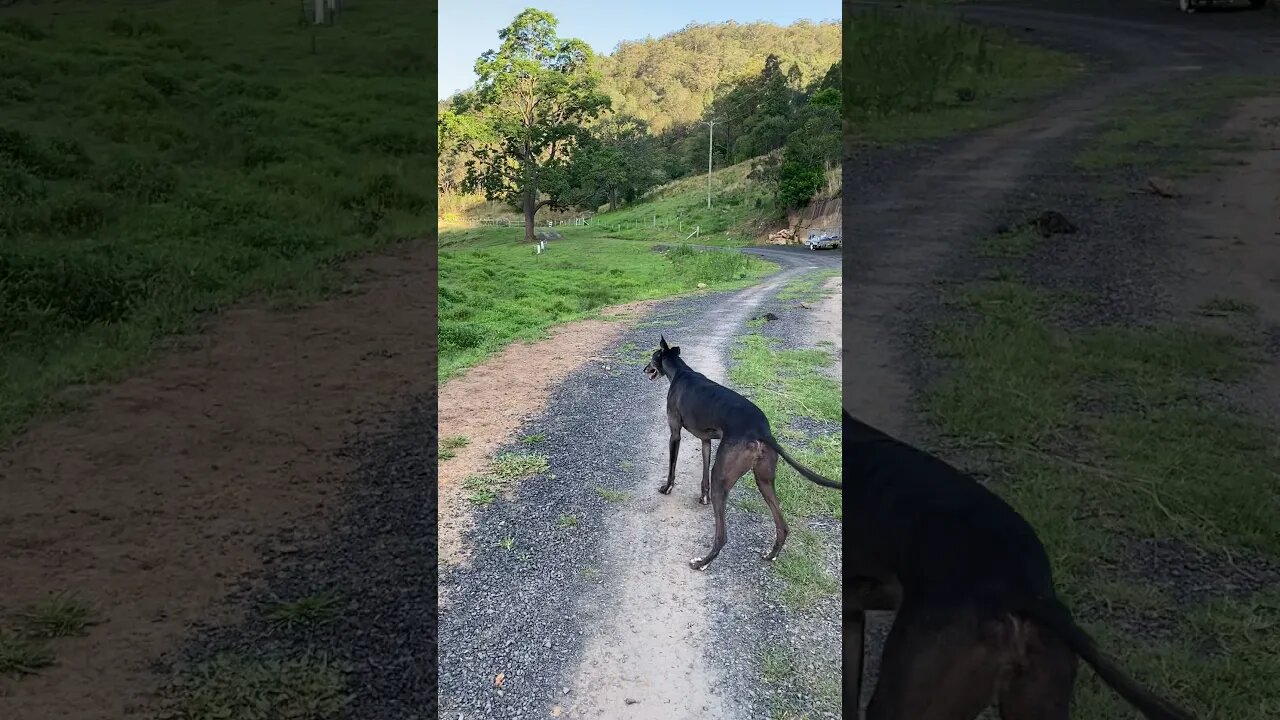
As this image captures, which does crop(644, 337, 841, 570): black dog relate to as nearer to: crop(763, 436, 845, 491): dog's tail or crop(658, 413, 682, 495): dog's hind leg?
crop(763, 436, 845, 491): dog's tail

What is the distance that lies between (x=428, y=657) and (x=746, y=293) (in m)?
4.41

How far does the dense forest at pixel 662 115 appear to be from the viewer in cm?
643

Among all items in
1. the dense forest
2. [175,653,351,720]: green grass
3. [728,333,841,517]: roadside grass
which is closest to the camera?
[728,333,841,517]: roadside grass

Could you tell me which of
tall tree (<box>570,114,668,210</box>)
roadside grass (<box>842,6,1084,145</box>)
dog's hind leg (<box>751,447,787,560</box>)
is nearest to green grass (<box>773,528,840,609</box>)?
dog's hind leg (<box>751,447,787,560</box>)

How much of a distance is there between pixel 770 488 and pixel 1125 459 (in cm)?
497

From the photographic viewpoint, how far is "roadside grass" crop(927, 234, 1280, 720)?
5289 millimetres

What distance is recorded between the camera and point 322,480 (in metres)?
8.19

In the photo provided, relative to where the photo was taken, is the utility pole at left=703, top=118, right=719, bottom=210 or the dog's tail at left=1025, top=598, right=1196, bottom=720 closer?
the dog's tail at left=1025, top=598, right=1196, bottom=720

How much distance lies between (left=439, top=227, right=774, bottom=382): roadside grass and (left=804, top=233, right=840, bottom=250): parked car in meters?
0.50

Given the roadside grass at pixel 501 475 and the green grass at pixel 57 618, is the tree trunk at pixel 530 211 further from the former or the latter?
the green grass at pixel 57 618

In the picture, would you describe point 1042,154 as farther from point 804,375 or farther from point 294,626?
point 294,626

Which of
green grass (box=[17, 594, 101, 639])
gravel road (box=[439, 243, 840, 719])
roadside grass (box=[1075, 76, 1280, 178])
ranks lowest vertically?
green grass (box=[17, 594, 101, 639])

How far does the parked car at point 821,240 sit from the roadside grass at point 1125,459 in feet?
8.45

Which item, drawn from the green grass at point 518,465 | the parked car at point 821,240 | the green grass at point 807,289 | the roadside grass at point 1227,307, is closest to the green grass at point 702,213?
the parked car at point 821,240
